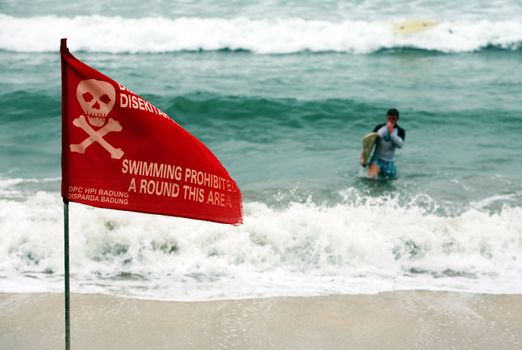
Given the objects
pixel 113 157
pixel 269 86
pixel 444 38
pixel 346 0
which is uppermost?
pixel 346 0

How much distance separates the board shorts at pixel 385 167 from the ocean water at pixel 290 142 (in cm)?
16

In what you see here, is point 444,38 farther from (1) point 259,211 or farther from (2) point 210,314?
(2) point 210,314

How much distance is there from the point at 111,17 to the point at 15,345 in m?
19.5

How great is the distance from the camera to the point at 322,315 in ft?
21.2

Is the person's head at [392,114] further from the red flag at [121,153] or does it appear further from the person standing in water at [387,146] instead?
the red flag at [121,153]

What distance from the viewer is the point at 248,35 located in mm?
22406

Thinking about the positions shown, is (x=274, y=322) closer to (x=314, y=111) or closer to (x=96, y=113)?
(x=96, y=113)

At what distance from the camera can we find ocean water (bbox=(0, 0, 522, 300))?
776cm

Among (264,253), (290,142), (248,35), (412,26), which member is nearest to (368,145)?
(264,253)

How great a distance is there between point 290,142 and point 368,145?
12.0 ft

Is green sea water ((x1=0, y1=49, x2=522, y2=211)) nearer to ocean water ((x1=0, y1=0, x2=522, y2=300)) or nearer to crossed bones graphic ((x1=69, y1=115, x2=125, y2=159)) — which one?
ocean water ((x1=0, y1=0, x2=522, y2=300))

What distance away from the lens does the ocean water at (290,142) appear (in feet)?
25.5

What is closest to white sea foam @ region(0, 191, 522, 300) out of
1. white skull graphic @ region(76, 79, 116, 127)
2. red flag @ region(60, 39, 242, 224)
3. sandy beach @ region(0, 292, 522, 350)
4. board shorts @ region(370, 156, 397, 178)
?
sandy beach @ region(0, 292, 522, 350)

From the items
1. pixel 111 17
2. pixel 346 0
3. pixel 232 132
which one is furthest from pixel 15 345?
pixel 346 0
